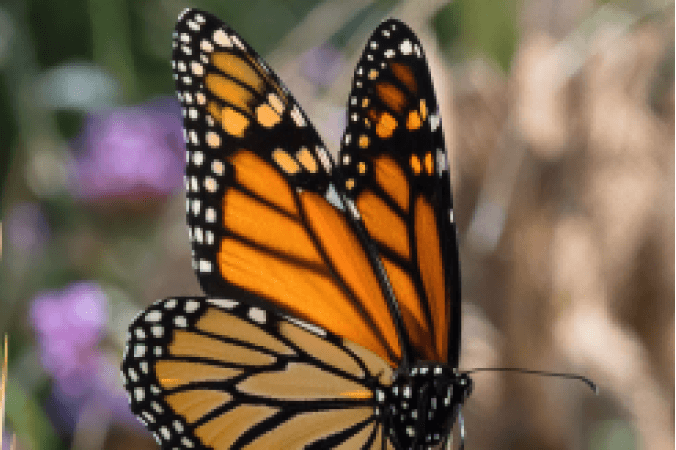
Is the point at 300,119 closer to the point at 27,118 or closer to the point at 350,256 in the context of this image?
the point at 350,256

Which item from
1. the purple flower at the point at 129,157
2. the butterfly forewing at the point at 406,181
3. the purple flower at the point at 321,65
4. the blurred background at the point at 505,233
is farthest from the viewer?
the purple flower at the point at 321,65

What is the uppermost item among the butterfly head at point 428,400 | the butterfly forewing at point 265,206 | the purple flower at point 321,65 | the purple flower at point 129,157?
the purple flower at point 321,65

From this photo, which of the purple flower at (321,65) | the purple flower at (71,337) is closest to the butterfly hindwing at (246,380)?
the purple flower at (71,337)

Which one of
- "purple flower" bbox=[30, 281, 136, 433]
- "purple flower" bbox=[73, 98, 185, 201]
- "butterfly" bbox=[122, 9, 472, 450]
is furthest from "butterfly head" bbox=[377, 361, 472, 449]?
"purple flower" bbox=[73, 98, 185, 201]

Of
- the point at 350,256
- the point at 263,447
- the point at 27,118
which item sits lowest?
the point at 263,447

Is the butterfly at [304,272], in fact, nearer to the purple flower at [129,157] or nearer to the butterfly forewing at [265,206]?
the butterfly forewing at [265,206]

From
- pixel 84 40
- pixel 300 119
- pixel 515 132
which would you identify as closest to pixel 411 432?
pixel 300 119

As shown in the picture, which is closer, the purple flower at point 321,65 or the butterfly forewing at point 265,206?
the butterfly forewing at point 265,206
